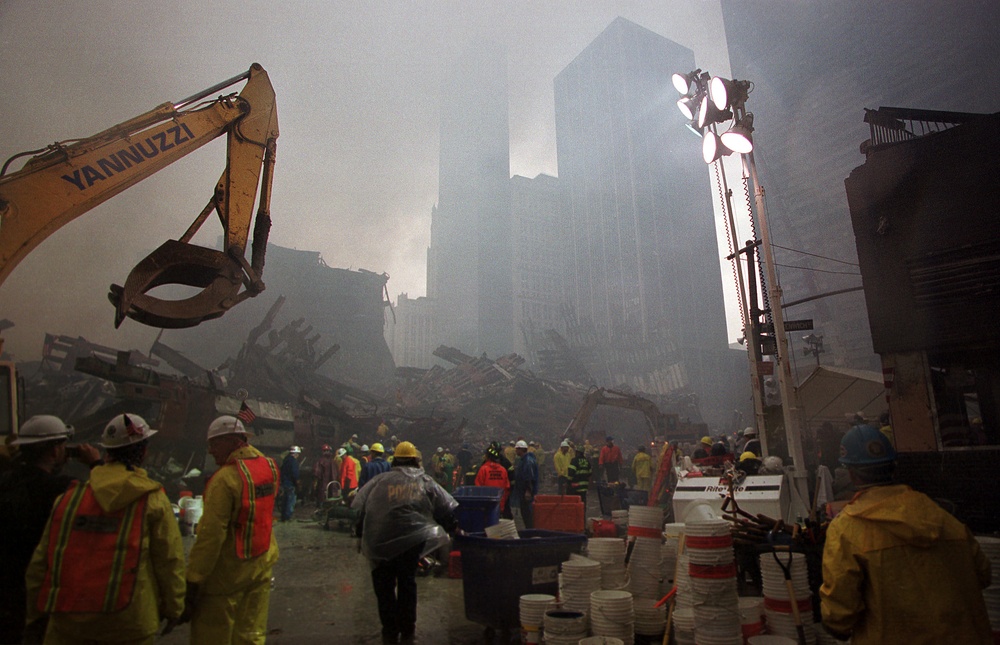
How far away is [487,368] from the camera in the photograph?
29422 mm

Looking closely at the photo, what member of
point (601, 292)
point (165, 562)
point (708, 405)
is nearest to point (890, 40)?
point (708, 405)

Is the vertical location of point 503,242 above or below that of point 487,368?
above

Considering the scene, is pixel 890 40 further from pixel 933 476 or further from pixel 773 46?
pixel 933 476

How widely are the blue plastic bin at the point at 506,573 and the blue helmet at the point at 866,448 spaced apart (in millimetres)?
2543

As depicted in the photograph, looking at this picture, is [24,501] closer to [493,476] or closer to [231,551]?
[231,551]

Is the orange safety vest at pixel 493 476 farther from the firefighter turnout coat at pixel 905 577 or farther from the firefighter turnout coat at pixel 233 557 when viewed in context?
the firefighter turnout coat at pixel 905 577

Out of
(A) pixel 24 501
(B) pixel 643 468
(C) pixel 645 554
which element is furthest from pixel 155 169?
(B) pixel 643 468

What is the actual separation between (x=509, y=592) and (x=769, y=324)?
23.1 ft

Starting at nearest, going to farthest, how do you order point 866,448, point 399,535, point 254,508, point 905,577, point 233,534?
point 905,577 → point 866,448 → point 233,534 → point 254,508 → point 399,535

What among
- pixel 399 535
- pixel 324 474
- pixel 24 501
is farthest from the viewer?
pixel 324 474

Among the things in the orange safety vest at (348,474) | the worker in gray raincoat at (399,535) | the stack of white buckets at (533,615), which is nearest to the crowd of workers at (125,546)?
the worker in gray raincoat at (399,535)

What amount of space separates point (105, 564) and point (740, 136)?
936 centimetres

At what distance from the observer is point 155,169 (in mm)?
6188

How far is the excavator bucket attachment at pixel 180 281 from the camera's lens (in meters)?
5.11
